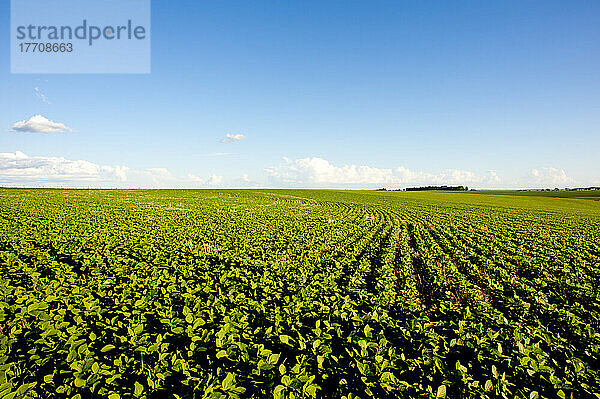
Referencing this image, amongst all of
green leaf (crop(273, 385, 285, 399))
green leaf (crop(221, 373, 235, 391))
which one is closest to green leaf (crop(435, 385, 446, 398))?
green leaf (crop(273, 385, 285, 399))

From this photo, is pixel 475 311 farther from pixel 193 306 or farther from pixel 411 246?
pixel 411 246

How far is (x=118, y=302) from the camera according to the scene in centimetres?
614

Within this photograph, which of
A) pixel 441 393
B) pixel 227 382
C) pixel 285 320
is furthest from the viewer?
pixel 285 320

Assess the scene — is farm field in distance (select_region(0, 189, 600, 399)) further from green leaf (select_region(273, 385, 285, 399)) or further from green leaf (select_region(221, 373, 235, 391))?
green leaf (select_region(273, 385, 285, 399))

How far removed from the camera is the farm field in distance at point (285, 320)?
13.6ft

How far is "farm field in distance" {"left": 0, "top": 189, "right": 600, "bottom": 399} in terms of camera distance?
4160mm

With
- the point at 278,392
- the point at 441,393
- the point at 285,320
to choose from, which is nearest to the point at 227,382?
the point at 278,392

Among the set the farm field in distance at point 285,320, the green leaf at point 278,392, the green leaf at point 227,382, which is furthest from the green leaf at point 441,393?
the green leaf at point 227,382

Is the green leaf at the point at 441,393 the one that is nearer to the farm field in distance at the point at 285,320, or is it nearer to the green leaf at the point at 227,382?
the farm field in distance at the point at 285,320

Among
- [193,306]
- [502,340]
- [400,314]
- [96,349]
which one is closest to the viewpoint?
[96,349]

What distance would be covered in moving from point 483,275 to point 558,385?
7.86 m

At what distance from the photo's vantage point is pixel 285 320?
239 inches

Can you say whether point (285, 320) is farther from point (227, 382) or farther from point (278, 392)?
point (227, 382)

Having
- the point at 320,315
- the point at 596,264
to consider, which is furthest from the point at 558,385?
the point at 596,264
